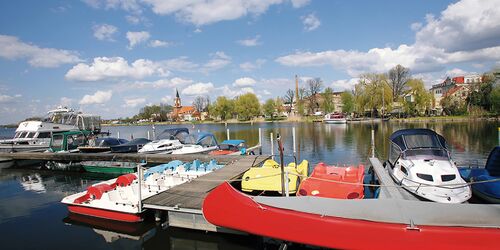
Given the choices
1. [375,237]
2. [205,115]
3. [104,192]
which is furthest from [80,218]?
[205,115]

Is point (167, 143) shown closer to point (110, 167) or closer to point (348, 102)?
point (110, 167)

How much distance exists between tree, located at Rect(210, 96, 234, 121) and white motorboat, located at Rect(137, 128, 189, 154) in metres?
81.7

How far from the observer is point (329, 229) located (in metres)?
6.21

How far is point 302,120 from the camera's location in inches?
3671

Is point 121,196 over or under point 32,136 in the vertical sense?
under

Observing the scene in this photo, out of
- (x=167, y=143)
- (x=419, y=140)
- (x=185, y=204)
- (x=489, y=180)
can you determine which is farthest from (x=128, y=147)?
(x=489, y=180)

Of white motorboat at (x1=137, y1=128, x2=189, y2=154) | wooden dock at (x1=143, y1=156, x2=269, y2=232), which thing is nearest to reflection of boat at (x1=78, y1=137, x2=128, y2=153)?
white motorboat at (x1=137, y1=128, x2=189, y2=154)

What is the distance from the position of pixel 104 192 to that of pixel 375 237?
394 inches

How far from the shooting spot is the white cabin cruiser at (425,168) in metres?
7.77

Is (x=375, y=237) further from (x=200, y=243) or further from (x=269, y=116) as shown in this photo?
(x=269, y=116)

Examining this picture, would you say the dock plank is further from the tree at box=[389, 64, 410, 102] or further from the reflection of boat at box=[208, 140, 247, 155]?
the tree at box=[389, 64, 410, 102]

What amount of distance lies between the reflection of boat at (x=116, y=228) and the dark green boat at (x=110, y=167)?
8828mm

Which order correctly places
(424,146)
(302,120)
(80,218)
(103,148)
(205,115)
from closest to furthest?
(424,146), (80,218), (103,148), (302,120), (205,115)

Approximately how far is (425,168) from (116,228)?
33.2 feet
